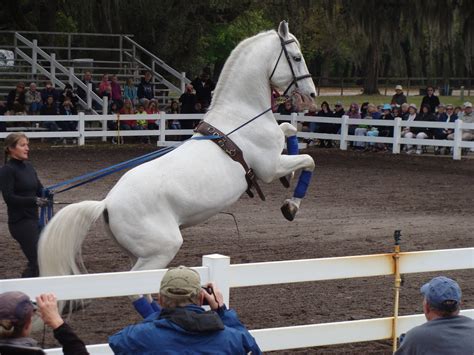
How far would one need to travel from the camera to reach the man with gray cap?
4.87 m

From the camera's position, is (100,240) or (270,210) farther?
(270,210)

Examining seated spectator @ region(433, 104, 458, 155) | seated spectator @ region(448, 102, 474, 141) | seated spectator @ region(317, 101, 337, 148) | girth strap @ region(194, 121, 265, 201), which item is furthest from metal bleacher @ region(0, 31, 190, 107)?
girth strap @ region(194, 121, 265, 201)

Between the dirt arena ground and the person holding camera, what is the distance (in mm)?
3657

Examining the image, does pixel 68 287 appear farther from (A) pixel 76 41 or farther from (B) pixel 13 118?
(A) pixel 76 41

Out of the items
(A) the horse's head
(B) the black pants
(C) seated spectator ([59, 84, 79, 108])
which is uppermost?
(A) the horse's head

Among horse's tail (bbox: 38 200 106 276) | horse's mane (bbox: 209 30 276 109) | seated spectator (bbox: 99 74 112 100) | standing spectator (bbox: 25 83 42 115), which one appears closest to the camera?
horse's tail (bbox: 38 200 106 276)

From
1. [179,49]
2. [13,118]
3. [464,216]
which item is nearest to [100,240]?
[464,216]

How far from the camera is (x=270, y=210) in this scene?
1595cm

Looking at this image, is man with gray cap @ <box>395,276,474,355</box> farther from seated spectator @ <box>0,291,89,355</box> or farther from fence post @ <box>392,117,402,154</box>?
fence post @ <box>392,117,402,154</box>

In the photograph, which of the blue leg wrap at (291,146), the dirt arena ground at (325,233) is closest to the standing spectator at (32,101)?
the dirt arena ground at (325,233)

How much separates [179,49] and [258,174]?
2605 cm

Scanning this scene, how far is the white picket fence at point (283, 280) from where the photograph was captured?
6.22m

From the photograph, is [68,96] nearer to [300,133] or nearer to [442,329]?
[300,133]

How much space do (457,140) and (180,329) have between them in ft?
64.9
